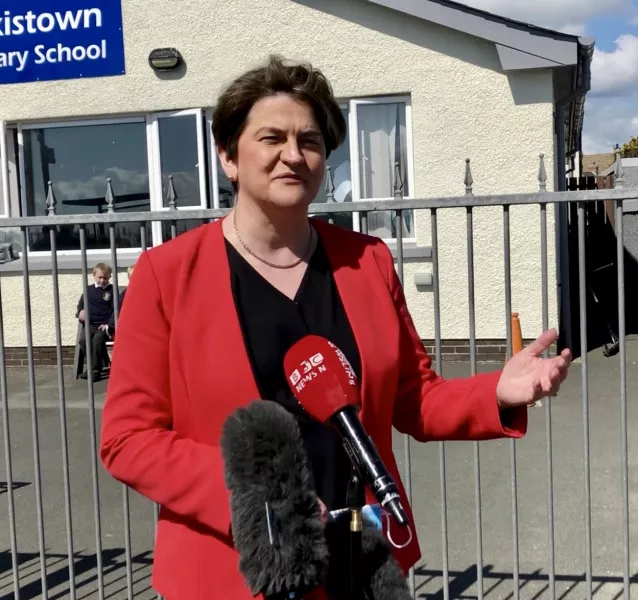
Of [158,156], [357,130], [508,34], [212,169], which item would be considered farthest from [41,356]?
[508,34]

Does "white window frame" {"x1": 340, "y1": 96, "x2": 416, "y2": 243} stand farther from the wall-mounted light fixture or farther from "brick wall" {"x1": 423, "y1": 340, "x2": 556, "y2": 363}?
the wall-mounted light fixture

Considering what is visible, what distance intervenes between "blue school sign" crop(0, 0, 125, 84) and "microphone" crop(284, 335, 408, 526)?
882cm

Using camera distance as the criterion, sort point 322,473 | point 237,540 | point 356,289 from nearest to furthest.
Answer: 1. point 237,540
2. point 322,473
3. point 356,289

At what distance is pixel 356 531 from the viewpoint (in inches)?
63.3

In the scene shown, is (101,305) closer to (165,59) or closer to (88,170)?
(88,170)

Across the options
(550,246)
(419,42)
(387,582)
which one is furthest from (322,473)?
A: (419,42)

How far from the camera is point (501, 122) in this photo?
9023mm

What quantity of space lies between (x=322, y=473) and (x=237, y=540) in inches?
11.8

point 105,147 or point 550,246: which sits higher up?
point 105,147

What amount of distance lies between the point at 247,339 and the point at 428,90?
7.78m

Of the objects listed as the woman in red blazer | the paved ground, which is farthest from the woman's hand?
the paved ground

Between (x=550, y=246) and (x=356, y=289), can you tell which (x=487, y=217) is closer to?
(x=550, y=246)

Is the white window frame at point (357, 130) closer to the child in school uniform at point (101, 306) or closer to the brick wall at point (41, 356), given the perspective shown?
the child in school uniform at point (101, 306)

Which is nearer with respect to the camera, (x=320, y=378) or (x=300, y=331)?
(x=320, y=378)
